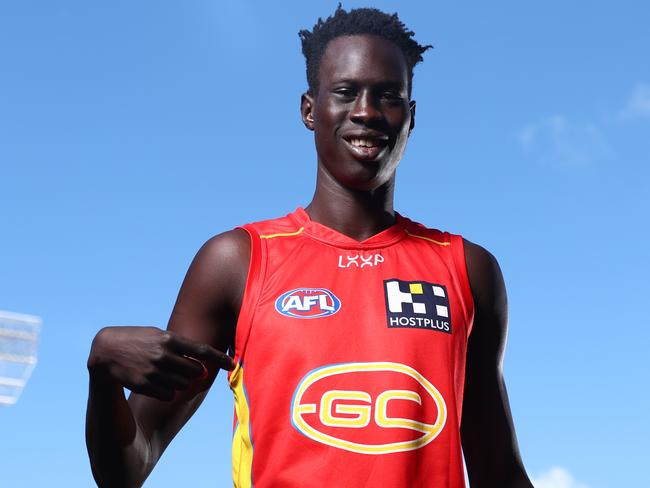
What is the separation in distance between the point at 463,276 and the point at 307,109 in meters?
1.15

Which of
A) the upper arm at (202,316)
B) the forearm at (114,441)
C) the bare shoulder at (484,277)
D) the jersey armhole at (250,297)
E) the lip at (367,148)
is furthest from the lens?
the bare shoulder at (484,277)

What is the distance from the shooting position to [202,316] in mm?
4016

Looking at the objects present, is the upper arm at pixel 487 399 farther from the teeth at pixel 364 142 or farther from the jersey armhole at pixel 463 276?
the teeth at pixel 364 142

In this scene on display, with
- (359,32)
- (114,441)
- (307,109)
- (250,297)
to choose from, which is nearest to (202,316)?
(250,297)

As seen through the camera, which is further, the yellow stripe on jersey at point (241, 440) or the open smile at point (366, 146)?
the open smile at point (366, 146)

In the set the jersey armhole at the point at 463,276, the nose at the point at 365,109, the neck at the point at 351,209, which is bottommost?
the jersey armhole at the point at 463,276

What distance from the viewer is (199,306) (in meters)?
4.04

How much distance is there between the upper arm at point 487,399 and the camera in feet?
13.7

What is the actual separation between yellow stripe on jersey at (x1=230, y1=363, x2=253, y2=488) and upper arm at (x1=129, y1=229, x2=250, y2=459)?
0.65 ft

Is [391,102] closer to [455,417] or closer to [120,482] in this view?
[455,417]

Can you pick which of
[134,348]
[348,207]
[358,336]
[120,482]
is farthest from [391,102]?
[120,482]

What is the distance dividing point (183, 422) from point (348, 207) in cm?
127

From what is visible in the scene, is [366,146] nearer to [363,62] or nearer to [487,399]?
[363,62]

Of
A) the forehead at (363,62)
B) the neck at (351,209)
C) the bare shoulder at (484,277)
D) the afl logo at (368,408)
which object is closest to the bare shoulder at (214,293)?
the neck at (351,209)
